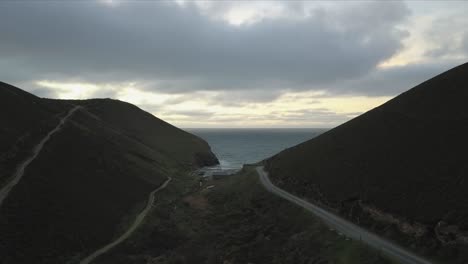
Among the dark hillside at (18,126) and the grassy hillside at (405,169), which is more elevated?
the dark hillside at (18,126)

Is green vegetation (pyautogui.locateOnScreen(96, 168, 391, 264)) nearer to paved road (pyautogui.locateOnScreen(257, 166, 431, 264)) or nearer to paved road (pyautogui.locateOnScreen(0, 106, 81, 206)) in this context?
paved road (pyautogui.locateOnScreen(257, 166, 431, 264))

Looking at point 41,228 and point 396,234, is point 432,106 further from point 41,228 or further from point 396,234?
point 41,228

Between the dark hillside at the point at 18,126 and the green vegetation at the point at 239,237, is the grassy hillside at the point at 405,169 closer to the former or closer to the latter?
the green vegetation at the point at 239,237

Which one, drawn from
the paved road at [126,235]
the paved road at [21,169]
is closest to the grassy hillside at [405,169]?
the paved road at [126,235]

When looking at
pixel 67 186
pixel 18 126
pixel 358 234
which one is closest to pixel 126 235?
pixel 67 186

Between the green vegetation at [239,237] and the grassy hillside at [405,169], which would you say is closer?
the grassy hillside at [405,169]

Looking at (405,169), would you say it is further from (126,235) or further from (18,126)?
(18,126)
